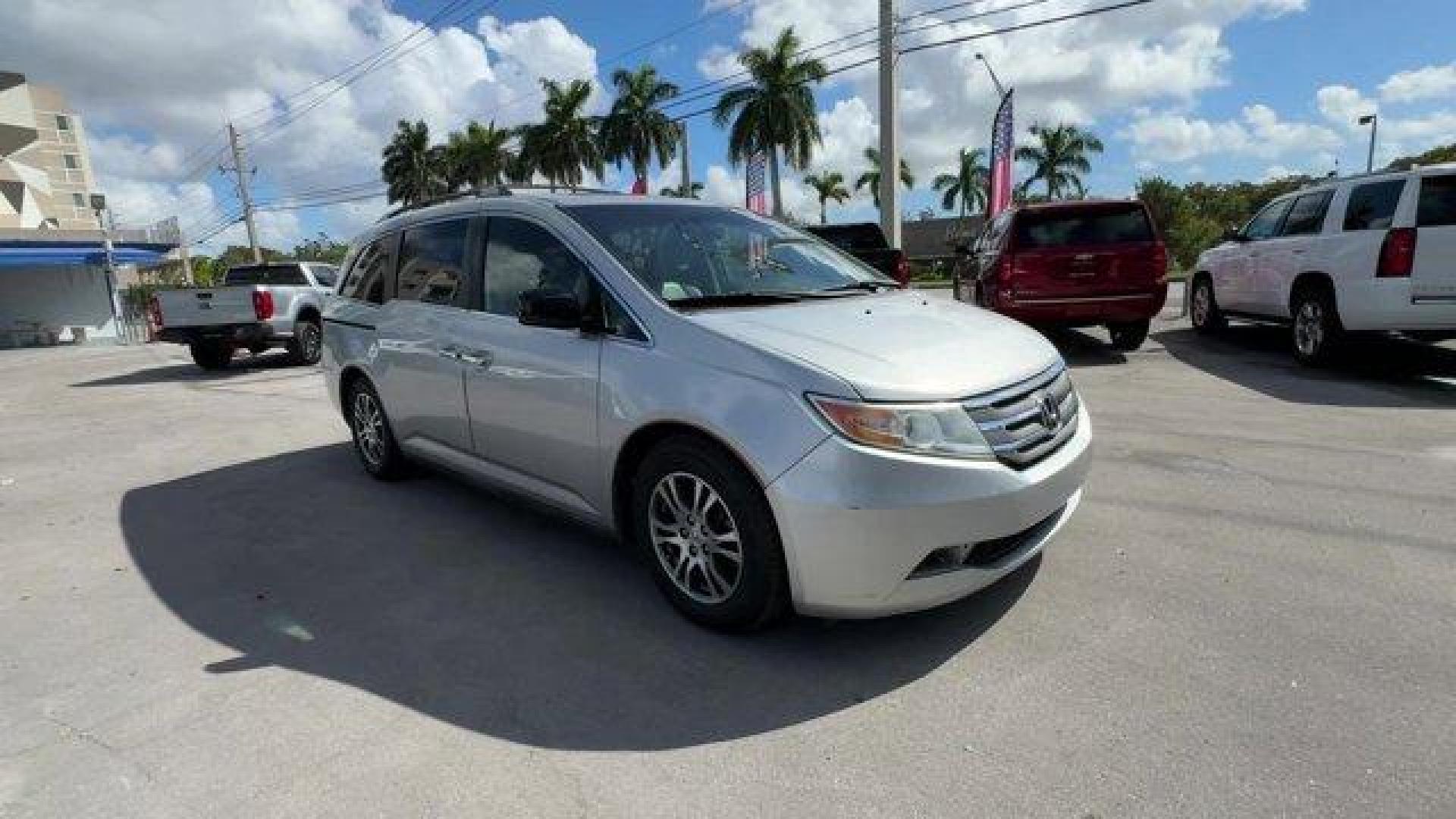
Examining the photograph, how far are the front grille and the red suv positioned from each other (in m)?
5.88

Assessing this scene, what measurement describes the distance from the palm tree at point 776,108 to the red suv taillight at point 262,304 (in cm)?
2842

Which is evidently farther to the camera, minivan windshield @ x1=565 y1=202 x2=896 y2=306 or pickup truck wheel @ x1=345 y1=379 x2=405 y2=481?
pickup truck wheel @ x1=345 y1=379 x2=405 y2=481

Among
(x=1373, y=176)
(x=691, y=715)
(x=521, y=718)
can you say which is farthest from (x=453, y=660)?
(x=1373, y=176)

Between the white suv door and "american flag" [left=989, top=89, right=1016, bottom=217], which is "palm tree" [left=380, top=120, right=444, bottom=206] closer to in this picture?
"american flag" [left=989, top=89, right=1016, bottom=217]

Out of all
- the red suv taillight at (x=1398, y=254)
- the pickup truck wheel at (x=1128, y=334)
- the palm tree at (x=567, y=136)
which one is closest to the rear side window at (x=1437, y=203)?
the red suv taillight at (x=1398, y=254)

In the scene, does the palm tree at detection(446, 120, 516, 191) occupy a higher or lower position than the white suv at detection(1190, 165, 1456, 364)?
higher


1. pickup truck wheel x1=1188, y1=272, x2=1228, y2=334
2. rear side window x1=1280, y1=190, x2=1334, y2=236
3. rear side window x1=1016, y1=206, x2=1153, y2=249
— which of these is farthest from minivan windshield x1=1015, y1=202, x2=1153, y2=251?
pickup truck wheel x1=1188, y1=272, x2=1228, y2=334

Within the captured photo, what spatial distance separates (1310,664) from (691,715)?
2.13 m

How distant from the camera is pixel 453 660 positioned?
315cm

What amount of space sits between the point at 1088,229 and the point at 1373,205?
242 cm

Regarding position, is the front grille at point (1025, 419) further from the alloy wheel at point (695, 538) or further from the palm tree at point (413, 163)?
the palm tree at point (413, 163)

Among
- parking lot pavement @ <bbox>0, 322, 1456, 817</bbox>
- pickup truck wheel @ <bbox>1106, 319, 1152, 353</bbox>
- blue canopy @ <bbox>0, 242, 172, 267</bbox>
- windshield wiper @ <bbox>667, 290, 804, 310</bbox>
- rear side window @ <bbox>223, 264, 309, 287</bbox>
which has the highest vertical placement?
blue canopy @ <bbox>0, 242, 172, 267</bbox>

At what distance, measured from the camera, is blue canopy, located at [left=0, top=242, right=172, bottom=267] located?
86.0ft

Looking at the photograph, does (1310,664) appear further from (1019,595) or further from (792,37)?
(792,37)
